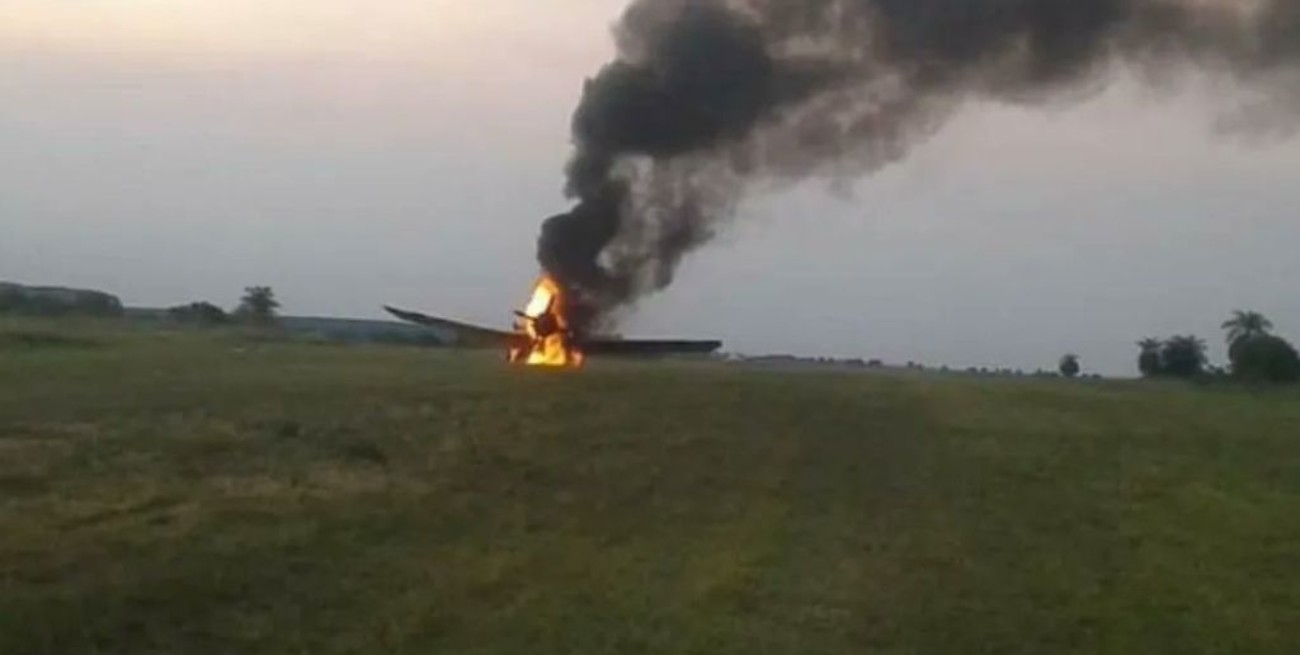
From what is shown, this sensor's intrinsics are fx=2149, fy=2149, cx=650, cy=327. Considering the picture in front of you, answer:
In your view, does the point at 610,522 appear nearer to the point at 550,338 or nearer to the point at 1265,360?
the point at 550,338

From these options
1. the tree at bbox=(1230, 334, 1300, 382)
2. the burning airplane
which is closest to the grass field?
the burning airplane

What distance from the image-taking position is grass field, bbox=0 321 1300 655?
16000 millimetres

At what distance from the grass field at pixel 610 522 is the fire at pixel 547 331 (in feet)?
19.7

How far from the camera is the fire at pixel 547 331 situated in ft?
131

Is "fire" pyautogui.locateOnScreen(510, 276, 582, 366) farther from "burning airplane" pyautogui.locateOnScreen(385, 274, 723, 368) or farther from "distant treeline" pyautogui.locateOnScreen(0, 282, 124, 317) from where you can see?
"distant treeline" pyautogui.locateOnScreen(0, 282, 124, 317)

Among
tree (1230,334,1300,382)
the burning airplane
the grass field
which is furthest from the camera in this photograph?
tree (1230,334,1300,382)

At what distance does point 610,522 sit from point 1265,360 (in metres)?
51.0

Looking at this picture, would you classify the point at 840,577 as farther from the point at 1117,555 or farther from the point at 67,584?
the point at 67,584

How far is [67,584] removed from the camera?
15680mm

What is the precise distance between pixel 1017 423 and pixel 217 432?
1306cm

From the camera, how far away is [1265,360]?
222ft

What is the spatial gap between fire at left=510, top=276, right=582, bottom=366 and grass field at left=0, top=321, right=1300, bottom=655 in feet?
19.7

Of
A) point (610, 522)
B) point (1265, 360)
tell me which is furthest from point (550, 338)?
point (1265, 360)

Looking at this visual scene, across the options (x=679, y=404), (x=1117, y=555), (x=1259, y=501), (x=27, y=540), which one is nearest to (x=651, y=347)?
(x=679, y=404)
